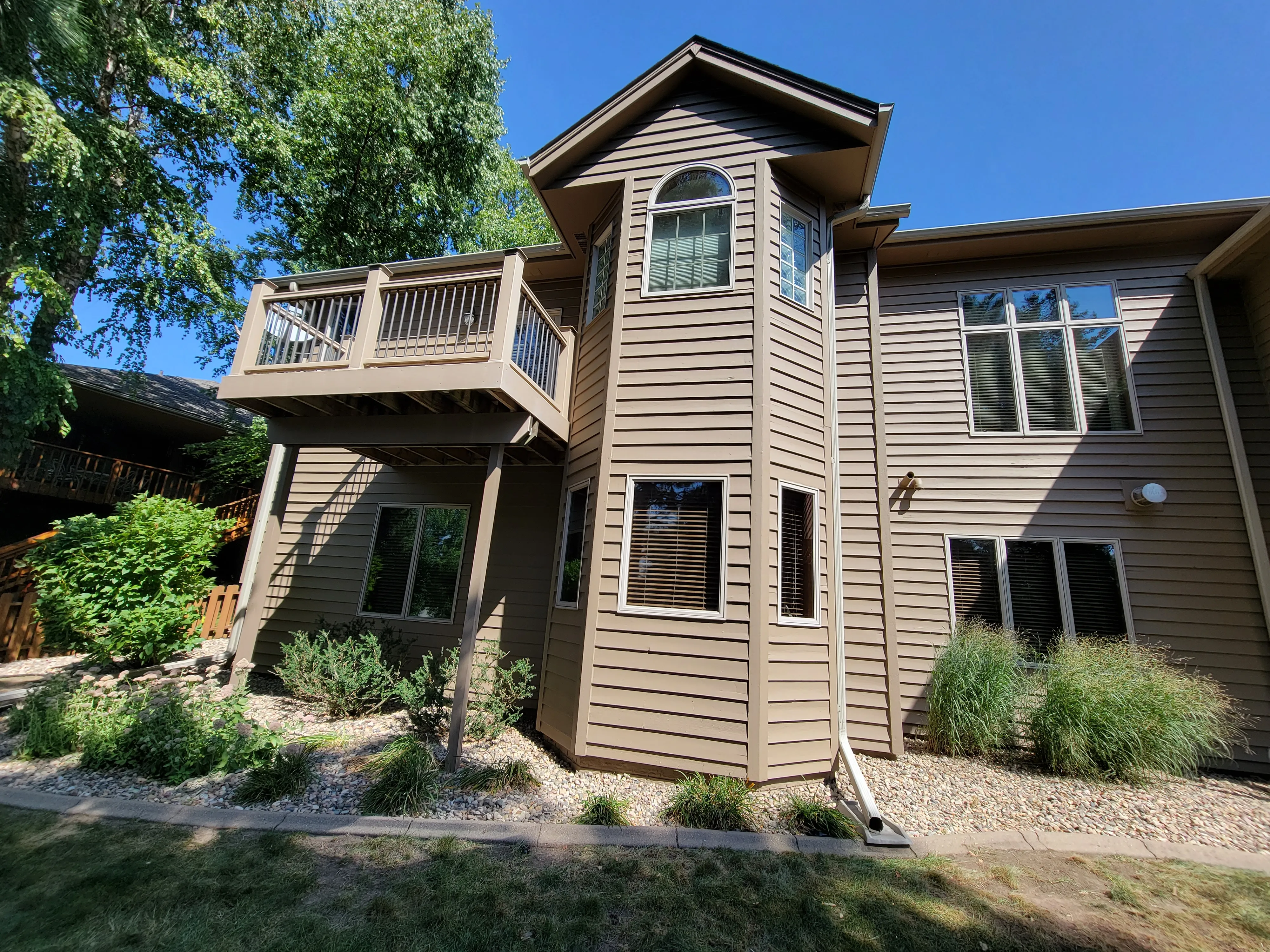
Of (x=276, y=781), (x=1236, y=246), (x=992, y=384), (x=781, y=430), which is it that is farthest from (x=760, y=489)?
(x=1236, y=246)

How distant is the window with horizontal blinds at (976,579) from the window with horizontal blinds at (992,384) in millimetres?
1532

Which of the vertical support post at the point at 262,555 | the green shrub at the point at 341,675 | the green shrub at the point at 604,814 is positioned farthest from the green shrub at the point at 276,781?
the green shrub at the point at 604,814

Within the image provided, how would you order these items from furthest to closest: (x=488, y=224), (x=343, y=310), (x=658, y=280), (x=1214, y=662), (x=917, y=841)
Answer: (x=488, y=224)
(x=343, y=310)
(x=658, y=280)
(x=1214, y=662)
(x=917, y=841)

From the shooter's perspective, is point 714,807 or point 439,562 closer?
point 714,807

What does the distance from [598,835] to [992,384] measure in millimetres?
7115

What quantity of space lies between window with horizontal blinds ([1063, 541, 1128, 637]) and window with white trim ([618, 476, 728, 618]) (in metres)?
4.48

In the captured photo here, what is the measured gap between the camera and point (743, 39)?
25.8 ft

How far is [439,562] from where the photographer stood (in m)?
7.99

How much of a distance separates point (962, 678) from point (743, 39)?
347 inches

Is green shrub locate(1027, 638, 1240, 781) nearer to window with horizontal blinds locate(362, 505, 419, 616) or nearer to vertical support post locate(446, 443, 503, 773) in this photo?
vertical support post locate(446, 443, 503, 773)

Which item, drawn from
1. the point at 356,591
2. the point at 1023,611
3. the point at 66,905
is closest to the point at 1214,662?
the point at 1023,611

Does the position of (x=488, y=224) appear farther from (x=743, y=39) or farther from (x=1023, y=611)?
(x=1023, y=611)

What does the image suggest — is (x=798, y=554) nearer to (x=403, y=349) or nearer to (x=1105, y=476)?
(x=1105, y=476)

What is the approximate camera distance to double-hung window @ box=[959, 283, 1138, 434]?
697 centimetres
